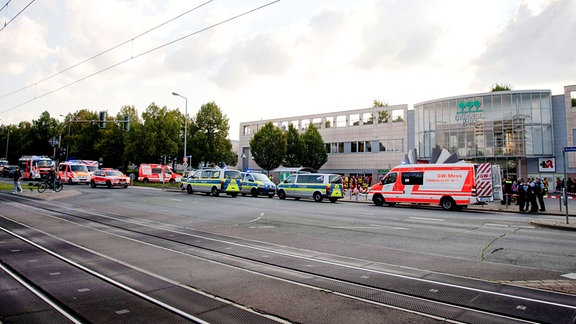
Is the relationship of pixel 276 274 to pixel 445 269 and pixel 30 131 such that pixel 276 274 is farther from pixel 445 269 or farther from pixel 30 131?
pixel 30 131

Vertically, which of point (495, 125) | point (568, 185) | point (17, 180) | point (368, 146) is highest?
point (495, 125)

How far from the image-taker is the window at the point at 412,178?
22016 mm

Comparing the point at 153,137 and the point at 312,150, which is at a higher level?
the point at 153,137

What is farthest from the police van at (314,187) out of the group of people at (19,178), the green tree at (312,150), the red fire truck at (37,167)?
the red fire truck at (37,167)

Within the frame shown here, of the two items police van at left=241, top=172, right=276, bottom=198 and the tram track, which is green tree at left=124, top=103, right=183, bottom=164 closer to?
police van at left=241, top=172, right=276, bottom=198

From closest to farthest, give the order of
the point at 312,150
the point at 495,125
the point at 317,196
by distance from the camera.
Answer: the point at 317,196
the point at 495,125
the point at 312,150

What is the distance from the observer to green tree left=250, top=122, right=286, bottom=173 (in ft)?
168

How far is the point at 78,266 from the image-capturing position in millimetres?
7094

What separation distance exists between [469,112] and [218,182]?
28756mm

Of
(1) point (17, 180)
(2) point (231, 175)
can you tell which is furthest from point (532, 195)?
(1) point (17, 180)

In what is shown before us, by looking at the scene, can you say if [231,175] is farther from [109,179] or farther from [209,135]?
[209,135]

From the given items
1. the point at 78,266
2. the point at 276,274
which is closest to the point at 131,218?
the point at 78,266

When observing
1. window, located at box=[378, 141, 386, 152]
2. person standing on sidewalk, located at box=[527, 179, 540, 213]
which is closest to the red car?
person standing on sidewalk, located at box=[527, 179, 540, 213]

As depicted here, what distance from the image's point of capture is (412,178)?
2233 cm
